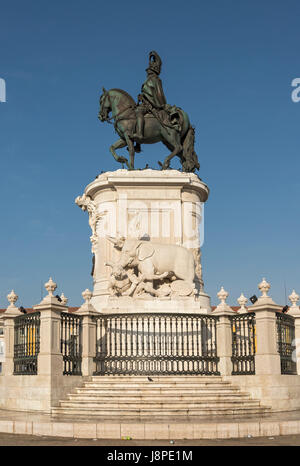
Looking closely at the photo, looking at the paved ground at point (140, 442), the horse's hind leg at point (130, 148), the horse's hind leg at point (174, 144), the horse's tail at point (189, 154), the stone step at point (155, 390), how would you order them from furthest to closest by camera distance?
the horse's tail at point (189, 154) → the horse's hind leg at point (174, 144) → the horse's hind leg at point (130, 148) → the stone step at point (155, 390) → the paved ground at point (140, 442)

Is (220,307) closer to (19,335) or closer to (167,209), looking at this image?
(167,209)

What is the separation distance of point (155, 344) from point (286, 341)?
3957 mm

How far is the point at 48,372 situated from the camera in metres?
15.9

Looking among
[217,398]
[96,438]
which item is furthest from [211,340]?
[96,438]

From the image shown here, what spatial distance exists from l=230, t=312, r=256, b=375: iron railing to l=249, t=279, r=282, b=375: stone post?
13.4 inches

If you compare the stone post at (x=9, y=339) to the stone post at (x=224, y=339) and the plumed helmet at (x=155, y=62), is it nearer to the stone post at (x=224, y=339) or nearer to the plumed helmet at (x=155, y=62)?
the stone post at (x=224, y=339)

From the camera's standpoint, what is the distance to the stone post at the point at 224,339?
17.8 m

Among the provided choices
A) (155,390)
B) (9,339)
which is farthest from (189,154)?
(155,390)

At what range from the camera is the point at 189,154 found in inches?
915

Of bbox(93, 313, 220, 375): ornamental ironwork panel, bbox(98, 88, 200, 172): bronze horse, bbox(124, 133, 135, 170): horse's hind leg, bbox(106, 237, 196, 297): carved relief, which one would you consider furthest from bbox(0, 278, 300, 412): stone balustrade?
bbox(98, 88, 200, 172): bronze horse

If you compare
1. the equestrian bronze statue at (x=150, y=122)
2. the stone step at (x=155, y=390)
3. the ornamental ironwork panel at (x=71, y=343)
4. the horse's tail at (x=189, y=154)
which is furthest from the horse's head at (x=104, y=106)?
the stone step at (x=155, y=390)

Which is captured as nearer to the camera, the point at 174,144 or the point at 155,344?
the point at 155,344

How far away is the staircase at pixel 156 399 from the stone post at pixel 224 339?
2.79 feet

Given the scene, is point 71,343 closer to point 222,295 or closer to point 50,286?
point 50,286
